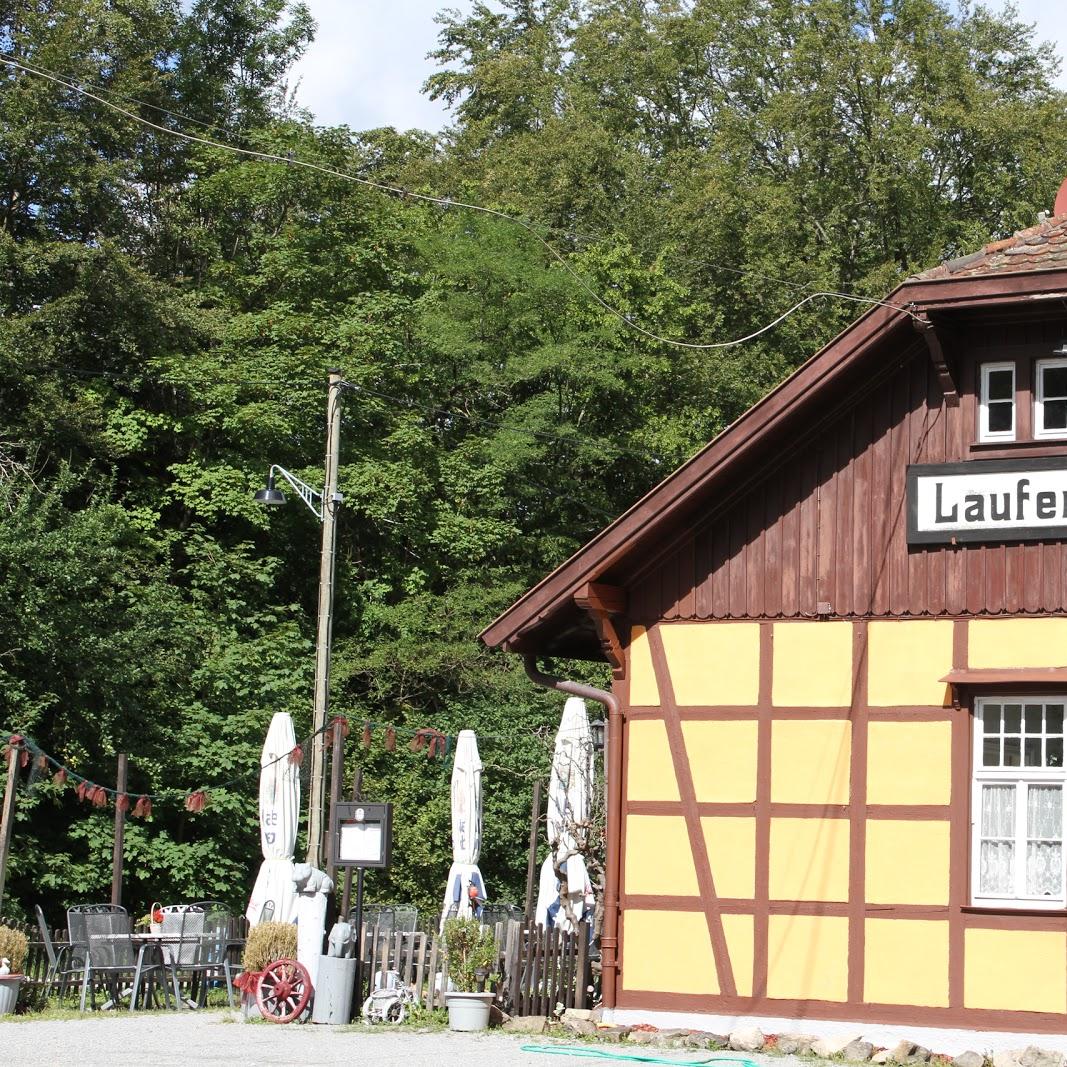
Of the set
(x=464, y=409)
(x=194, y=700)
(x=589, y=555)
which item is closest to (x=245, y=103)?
(x=464, y=409)

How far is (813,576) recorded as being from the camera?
48.7 feet

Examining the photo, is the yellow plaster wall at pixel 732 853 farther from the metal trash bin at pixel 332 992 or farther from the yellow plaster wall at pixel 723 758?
the metal trash bin at pixel 332 992

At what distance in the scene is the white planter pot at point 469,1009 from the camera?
49.0 feet

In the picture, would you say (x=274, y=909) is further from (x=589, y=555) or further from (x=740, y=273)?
(x=740, y=273)

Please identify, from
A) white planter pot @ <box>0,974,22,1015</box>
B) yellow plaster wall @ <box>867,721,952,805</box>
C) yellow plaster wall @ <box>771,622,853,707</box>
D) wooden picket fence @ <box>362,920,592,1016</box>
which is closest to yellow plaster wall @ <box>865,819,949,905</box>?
yellow plaster wall @ <box>867,721,952,805</box>

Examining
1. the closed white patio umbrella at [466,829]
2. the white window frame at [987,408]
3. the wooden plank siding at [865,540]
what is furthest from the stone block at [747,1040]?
the closed white patio umbrella at [466,829]

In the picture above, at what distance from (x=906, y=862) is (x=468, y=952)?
376cm

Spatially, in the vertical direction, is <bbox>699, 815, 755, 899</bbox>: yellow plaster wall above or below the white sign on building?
below

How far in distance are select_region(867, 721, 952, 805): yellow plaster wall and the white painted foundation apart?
69.0 inches

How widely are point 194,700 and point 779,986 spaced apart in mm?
17458

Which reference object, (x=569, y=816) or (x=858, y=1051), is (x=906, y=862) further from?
(x=569, y=816)

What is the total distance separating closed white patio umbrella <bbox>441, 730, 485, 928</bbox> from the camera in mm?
19875

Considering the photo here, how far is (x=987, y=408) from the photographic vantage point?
14539 mm

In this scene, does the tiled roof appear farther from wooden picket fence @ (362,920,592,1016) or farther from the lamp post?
the lamp post
